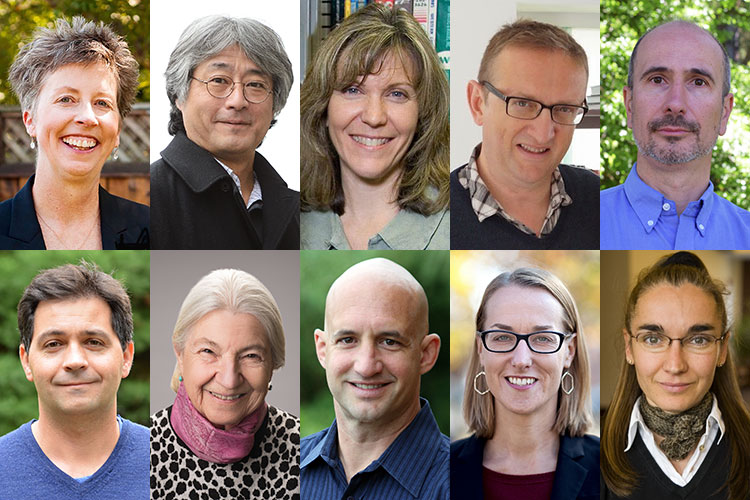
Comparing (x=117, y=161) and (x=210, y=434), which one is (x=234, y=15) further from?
(x=210, y=434)

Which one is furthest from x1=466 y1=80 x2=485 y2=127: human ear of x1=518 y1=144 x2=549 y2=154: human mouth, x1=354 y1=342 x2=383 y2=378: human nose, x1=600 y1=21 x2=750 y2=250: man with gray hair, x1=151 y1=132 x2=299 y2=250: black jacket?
x1=354 y1=342 x2=383 y2=378: human nose

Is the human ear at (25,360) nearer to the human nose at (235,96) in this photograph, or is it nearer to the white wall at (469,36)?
the human nose at (235,96)

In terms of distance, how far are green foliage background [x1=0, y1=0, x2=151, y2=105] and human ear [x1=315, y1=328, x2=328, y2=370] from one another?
1375 mm

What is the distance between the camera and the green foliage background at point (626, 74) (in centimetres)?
461

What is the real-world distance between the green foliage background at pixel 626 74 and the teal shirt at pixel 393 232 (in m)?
0.83

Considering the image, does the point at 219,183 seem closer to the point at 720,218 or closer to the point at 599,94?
the point at 599,94

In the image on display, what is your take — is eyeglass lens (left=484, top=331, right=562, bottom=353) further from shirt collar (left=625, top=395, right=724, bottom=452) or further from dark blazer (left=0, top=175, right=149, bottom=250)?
dark blazer (left=0, top=175, right=149, bottom=250)

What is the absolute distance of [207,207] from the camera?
447 cm

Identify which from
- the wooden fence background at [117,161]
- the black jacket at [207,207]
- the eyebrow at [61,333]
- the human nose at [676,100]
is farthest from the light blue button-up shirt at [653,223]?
the eyebrow at [61,333]

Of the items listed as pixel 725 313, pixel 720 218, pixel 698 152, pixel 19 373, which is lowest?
pixel 19 373

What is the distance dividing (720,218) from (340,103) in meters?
1.92

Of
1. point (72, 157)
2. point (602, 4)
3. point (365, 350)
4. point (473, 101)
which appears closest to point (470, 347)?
point (365, 350)

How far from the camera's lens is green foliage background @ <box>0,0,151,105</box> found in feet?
14.8

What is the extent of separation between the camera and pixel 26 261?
4.48 m
